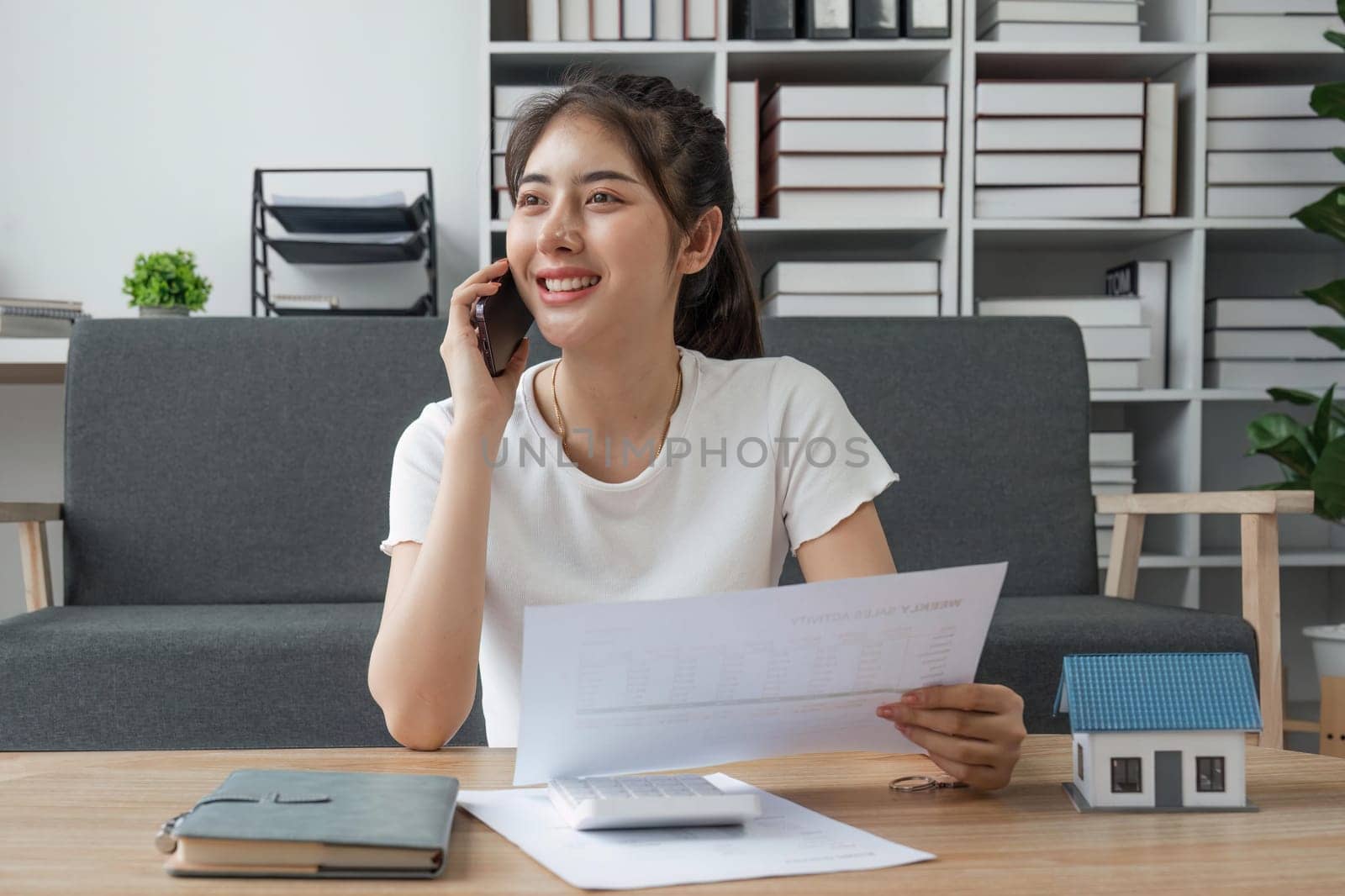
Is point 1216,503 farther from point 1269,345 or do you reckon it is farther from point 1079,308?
point 1269,345

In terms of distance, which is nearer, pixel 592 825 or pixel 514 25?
pixel 592 825

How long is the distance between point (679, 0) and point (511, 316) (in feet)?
5.29

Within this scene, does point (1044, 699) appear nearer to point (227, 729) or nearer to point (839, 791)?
point (839, 791)

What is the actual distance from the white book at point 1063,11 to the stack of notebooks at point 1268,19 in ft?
0.64

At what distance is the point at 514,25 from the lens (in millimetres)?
2822

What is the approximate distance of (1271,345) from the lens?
2.63 metres

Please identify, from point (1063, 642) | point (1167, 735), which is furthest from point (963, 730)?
point (1063, 642)

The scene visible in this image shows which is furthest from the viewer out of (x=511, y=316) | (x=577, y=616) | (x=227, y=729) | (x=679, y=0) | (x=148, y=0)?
(x=148, y=0)

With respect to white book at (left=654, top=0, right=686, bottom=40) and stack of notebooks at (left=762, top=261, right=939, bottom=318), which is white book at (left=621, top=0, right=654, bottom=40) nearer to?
white book at (left=654, top=0, right=686, bottom=40)

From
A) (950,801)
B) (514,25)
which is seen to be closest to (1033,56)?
(514,25)

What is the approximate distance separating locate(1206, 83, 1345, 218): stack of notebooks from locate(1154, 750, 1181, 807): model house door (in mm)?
2199

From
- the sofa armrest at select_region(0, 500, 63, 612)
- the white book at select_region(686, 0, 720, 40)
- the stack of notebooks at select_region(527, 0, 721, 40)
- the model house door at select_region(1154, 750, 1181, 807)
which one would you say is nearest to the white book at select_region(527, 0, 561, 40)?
the stack of notebooks at select_region(527, 0, 721, 40)

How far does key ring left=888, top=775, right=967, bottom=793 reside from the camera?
80 centimetres

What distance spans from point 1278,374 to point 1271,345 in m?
0.07
